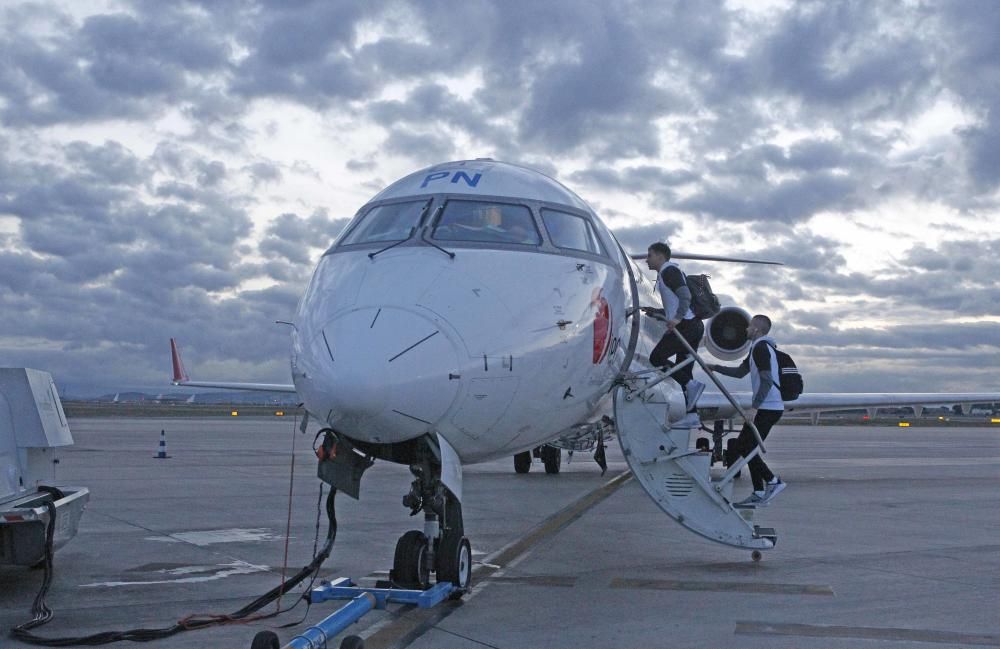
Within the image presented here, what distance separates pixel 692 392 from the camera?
33.2 feet

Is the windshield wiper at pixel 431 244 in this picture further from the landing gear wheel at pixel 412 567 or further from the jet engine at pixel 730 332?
the jet engine at pixel 730 332

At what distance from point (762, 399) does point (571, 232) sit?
273 cm

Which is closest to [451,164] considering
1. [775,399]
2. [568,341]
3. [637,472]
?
[568,341]

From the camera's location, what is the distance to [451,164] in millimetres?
9148

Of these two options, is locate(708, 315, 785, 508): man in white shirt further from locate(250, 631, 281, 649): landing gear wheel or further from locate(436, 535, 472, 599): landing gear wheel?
locate(250, 631, 281, 649): landing gear wheel

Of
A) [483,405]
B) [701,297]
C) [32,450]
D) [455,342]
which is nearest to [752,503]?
[701,297]

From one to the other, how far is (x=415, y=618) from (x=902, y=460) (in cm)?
2341

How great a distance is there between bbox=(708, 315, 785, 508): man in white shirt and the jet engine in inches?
336

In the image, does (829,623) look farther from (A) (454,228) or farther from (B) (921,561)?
(A) (454,228)

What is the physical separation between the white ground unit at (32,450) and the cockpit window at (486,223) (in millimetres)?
3749

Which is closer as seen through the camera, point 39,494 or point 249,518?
point 39,494

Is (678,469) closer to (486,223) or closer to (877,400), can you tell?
(486,223)

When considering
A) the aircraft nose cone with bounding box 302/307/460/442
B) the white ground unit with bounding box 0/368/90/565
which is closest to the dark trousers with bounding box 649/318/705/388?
the aircraft nose cone with bounding box 302/307/460/442

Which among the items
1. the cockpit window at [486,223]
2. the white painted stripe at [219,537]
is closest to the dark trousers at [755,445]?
the cockpit window at [486,223]
